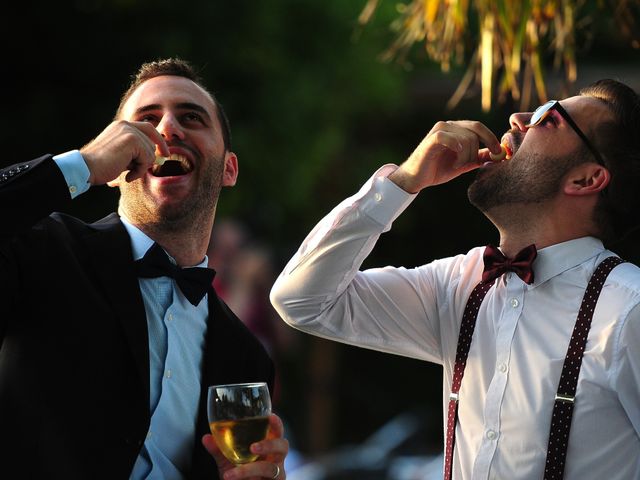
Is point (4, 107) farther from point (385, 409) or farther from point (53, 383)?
point (385, 409)

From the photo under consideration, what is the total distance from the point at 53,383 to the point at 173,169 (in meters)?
0.78

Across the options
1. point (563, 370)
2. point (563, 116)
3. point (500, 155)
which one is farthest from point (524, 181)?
point (563, 370)

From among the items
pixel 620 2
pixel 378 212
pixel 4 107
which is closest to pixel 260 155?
pixel 4 107

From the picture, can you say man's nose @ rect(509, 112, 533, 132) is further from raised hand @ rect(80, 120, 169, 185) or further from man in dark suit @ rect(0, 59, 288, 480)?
raised hand @ rect(80, 120, 169, 185)

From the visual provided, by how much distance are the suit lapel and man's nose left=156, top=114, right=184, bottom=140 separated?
308 mm

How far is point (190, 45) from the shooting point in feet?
25.0

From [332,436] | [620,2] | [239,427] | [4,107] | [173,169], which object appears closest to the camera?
[239,427]

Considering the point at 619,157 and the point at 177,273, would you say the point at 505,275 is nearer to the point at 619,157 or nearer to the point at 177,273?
the point at 619,157

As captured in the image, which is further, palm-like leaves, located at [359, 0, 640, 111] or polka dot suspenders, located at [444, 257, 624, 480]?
palm-like leaves, located at [359, 0, 640, 111]

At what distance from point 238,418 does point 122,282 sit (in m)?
0.54

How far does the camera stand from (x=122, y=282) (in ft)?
10.2

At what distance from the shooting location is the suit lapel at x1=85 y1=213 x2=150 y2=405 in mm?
3002

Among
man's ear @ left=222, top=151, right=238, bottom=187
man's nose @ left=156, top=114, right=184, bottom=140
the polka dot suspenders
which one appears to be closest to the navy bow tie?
man's nose @ left=156, top=114, right=184, bottom=140

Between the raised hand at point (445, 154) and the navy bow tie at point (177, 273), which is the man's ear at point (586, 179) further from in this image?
the navy bow tie at point (177, 273)
